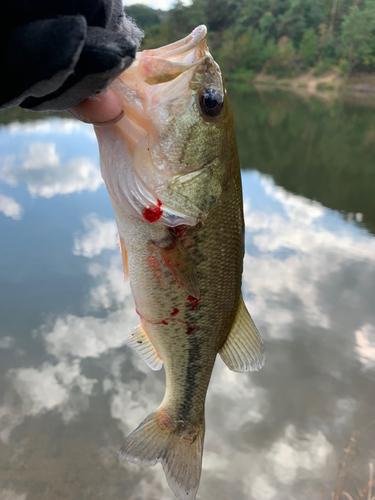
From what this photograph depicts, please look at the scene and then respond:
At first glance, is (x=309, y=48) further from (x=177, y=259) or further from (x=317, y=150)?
(x=177, y=259)

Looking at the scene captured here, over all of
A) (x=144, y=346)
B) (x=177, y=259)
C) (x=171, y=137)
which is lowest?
(x=144, y=346)

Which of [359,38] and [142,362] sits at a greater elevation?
[142,362]

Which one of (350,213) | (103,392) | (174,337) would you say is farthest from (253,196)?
(174,337)

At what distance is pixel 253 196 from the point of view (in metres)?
9.89

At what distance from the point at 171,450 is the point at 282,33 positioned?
198ft

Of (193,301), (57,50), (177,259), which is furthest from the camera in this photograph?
(193,301)

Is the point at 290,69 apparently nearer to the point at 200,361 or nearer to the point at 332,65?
the point at 332,65

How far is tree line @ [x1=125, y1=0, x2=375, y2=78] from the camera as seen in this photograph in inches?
1667

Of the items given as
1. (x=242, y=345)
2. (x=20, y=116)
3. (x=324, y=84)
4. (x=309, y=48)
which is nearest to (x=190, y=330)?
(x=242, y=345)

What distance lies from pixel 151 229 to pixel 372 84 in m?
44.3

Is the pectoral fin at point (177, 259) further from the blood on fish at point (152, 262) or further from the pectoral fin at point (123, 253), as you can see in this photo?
the pectoral fin at point (123, 253)

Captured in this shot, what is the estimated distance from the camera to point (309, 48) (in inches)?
1762

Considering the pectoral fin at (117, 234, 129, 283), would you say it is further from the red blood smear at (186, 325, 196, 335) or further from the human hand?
the human hand

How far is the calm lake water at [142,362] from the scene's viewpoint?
3.21 meters
